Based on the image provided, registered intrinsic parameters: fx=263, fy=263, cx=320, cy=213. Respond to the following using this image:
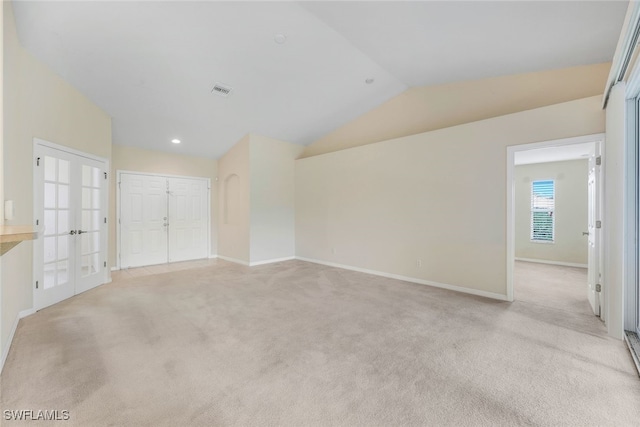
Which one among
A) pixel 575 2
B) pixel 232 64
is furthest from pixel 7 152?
pixel 575 2

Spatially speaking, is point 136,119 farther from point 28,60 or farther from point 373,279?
point 373,279

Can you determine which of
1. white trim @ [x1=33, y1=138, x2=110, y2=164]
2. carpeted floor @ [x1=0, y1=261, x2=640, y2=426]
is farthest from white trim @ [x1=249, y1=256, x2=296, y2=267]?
white trim @ [x1=33, y1=138, x2=110, y2=164]

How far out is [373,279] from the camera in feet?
15.6

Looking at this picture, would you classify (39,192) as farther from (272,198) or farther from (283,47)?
(272,198)

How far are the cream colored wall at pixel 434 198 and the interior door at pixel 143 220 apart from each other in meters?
3.68

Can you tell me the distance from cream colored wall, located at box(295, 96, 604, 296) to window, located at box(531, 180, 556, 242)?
3.84m

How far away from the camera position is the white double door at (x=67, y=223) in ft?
10.8

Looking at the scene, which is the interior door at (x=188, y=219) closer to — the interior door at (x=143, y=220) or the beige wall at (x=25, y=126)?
the interior door at (x=143, y=220)

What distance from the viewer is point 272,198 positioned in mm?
6348

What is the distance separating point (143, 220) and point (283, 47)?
4.84m

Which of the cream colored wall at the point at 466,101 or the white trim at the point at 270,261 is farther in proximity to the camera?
the white trim at the point at 270,261

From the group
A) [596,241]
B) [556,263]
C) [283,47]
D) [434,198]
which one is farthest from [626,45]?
[556,263]

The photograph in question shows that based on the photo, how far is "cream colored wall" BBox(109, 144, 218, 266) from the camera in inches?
216

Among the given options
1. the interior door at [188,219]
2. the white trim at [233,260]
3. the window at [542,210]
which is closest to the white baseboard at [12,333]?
the interior door at [188,219]
